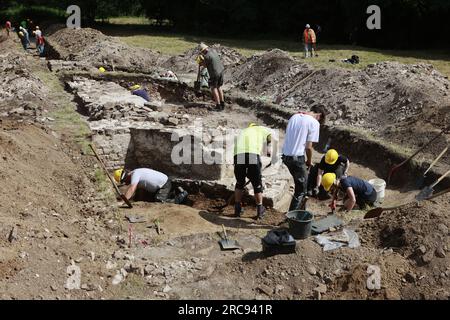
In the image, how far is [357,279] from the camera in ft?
15.8

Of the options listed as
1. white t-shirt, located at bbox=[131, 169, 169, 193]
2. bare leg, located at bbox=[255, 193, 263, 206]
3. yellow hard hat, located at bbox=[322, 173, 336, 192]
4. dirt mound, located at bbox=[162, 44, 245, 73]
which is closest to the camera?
bare leg, located at bbox=[255, 193, 263, 206]

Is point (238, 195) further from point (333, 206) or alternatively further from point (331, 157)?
point (331, 157)

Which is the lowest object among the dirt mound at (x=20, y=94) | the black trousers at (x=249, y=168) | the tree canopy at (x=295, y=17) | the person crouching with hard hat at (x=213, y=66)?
the black trousers at (x=249, y=168)

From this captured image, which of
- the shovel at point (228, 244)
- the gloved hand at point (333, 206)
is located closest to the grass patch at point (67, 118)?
the shovel at point (228, 244)

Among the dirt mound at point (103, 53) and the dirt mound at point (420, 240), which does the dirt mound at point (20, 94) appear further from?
the dirt mound at point (420, 240)

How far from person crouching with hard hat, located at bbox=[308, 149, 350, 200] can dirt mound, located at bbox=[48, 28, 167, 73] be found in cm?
953

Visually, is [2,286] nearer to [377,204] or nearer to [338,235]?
[338,235]

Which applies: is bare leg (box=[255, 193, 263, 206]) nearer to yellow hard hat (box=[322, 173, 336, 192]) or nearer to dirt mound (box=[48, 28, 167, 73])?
yellow hard hat (box=[322, 173, 336, 192])

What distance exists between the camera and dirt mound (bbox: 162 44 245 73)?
17.4 meters

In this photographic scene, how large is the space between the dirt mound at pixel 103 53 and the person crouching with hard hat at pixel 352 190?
997cm

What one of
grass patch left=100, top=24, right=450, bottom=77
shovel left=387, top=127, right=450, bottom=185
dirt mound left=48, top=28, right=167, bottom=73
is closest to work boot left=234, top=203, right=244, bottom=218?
shovel left=387, top=127, right=450, bottom=185

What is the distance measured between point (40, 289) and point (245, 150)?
3188mm

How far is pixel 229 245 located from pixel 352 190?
7.18 ft

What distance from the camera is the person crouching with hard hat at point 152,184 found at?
7898 mm
